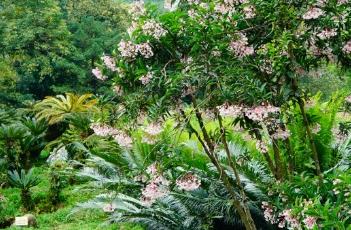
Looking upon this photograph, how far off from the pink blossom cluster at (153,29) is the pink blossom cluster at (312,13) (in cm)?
94

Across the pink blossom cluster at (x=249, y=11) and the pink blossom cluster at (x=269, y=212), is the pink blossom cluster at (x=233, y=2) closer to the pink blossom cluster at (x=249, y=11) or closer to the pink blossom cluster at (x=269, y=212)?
the pink blossom cluster at (x=249, y=11)

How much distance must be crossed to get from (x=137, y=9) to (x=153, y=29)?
0.21 metres

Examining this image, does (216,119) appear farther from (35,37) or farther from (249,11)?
(35,37)

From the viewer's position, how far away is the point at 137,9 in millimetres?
3680

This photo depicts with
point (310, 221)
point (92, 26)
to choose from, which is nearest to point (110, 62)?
point (310, 221)

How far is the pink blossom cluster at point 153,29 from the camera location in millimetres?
3562

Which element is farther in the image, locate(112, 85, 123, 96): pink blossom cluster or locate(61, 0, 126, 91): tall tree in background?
locate(61, 0, 126, 91): tall tree in background

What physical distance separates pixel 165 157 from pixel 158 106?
1.91 feet

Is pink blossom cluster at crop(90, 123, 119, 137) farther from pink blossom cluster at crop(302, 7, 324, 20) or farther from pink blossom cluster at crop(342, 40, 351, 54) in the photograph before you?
pink blossom cluster at crop(342, 40, 351, 54)

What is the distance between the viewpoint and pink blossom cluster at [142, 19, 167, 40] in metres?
3.56

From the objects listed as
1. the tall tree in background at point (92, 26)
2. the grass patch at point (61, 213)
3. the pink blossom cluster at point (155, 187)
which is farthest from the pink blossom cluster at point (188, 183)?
the tall tree in background at point (92, 26)

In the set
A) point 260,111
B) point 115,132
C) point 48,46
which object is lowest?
point 48,46

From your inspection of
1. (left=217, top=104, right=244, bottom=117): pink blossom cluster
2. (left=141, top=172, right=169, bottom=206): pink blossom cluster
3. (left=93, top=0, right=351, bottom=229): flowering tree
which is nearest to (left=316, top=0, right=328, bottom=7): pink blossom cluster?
(left=93, top=0, right=351, bottom=229): flowering tree

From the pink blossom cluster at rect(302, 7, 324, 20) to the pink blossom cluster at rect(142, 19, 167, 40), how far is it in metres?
0.94
